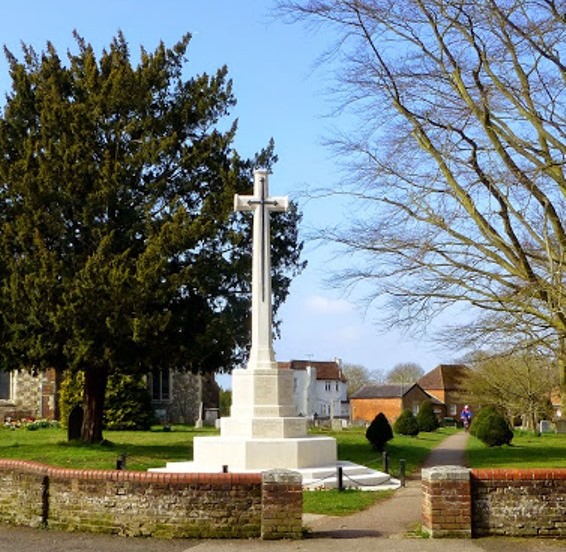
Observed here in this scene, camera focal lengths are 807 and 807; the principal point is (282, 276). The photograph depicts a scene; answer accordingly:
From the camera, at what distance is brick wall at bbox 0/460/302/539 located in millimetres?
10125

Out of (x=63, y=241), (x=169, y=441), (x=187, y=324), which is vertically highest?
(x=63, y=241)

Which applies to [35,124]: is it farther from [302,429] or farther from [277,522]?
[277,522]

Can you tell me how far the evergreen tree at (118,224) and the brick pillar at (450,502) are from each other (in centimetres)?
1294

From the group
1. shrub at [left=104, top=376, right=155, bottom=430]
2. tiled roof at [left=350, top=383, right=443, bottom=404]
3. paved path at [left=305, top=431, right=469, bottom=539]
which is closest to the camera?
paved path at [left=305, top=431, right=469, bottom=539]

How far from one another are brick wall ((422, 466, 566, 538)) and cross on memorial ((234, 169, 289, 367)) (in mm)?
8011

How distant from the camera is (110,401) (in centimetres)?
3747

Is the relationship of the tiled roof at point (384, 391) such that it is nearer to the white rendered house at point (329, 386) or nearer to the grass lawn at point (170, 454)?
the white rendered house at point (329, 386)

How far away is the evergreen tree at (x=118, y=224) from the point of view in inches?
877

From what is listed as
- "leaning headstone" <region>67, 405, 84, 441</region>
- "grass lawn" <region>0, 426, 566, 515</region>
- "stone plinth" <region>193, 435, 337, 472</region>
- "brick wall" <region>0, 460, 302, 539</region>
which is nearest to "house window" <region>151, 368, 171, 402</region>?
"grass lawn" <region>0, 426, 566, 515</region>

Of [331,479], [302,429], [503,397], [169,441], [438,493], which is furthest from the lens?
[503,397]

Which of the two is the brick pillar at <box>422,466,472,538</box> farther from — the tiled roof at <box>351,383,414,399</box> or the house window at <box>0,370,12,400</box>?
the tiled roof at <box>351,383,414,399</box>

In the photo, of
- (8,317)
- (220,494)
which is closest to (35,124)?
(8,317)

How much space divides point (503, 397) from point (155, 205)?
3385 cm

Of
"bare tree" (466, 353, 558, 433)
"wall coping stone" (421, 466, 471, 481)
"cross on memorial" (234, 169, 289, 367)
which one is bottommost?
"wall coping stone" (421, 466, 471, 481)
